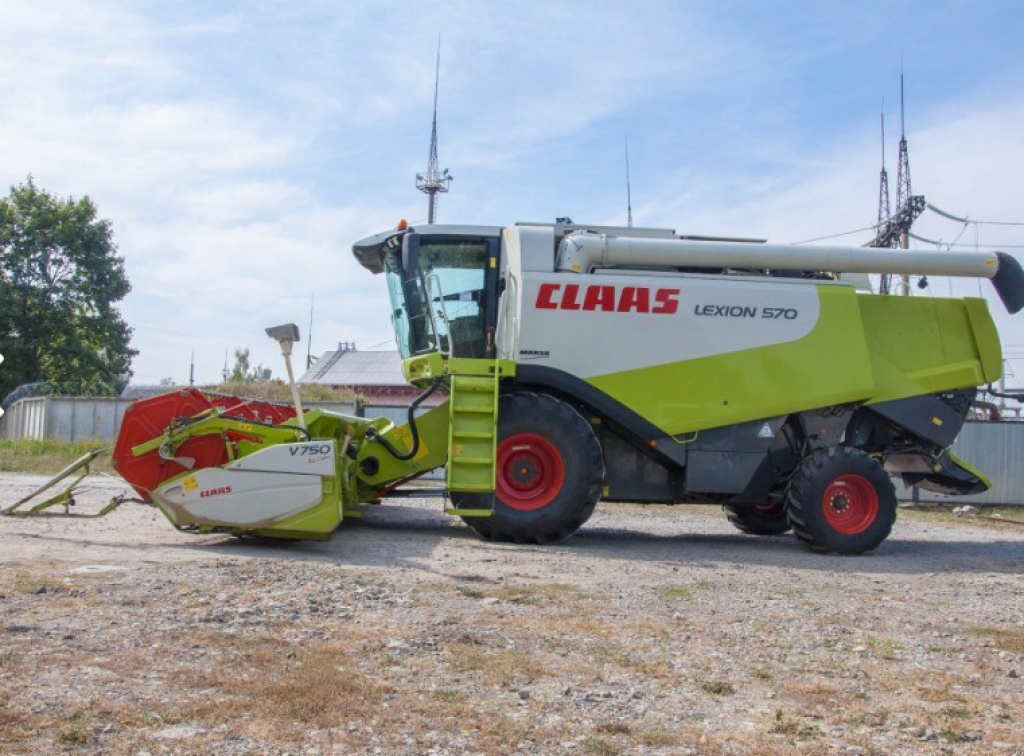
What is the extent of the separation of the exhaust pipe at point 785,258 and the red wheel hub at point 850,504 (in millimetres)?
2326

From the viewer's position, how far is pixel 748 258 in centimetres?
1062

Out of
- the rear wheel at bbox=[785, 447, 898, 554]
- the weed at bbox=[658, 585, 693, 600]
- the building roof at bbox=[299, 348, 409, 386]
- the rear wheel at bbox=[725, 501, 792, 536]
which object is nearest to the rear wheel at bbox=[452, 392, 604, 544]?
the rear wheel at bbox=[785, 447, 898, 554]

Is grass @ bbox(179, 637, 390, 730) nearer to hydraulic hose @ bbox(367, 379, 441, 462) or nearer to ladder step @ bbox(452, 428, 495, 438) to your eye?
ladder step @ bbox(452, 428, 495, 438)

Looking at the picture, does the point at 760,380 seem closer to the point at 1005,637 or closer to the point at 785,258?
the point at 785,258

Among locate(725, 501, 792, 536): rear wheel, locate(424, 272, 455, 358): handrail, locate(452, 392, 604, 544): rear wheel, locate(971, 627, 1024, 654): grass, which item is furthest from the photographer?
locate(725, 501, 792, 536): rear wheel

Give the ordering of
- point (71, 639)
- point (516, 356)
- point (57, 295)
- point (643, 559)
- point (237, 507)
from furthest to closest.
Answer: point (57, 295)
point (516, 356)
point (643, 559)
point (237, 507)
point (71, 639)

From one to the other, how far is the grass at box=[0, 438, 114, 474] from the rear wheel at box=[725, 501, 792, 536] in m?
12.0

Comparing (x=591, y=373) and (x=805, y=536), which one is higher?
(x=591, y=373)

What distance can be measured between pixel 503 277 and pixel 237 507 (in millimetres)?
3754

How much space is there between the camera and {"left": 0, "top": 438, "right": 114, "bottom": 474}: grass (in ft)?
66.3

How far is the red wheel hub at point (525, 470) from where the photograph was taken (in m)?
10.1

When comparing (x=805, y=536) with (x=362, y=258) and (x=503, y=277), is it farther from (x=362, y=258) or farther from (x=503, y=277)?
(x=362, y=258)

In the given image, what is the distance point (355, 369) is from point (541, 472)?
159 ft

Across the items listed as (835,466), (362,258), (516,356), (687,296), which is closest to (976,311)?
(835,466)
